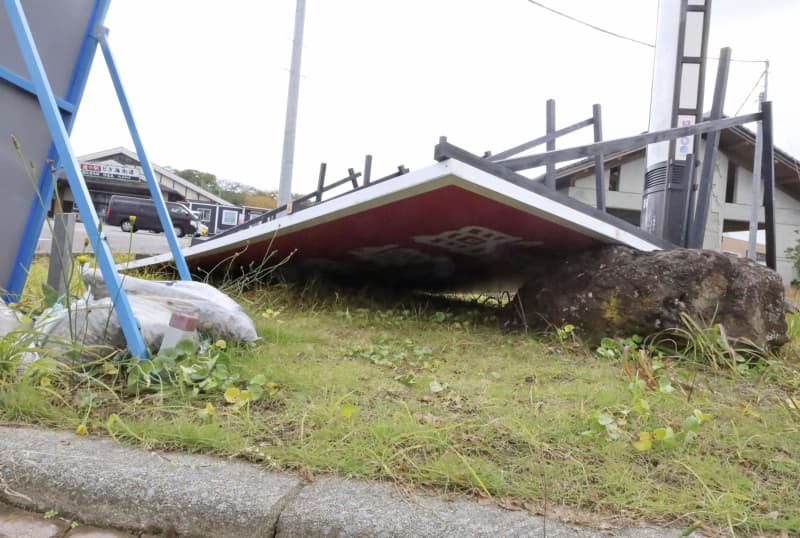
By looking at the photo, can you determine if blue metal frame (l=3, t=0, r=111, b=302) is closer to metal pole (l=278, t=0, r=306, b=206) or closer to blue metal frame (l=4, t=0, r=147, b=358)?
blue metal frame (l=4, t=0, r=147, b=358)

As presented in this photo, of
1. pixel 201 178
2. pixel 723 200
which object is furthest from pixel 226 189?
pixel 723 200

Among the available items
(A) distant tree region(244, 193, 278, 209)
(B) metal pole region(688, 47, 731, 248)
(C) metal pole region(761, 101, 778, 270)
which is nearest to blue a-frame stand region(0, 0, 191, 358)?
(B) metal pole region(688, 47, 731, 248)

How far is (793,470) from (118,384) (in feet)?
7.66

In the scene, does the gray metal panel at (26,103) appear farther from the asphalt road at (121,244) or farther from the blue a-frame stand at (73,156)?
the asphalt road at (121,244)

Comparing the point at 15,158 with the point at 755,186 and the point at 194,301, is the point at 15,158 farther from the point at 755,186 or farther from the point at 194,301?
the point at 755,186

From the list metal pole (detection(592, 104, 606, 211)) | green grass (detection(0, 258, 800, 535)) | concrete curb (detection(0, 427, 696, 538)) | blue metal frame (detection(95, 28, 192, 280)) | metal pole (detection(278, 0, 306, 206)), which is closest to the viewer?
concrete curb (detection(0, 427, 696, 538))

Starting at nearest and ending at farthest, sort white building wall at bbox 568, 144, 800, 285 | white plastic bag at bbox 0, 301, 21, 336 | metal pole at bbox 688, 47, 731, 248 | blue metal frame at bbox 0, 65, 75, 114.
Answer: white plastic bag at bbox 0, 301, 21, 336 → blue metal frame at bbox 0, 65, 75, 114 → metal pole at bbox 688, 47, 731, 248 → white building wall at bbox 568, 144, 800, 285

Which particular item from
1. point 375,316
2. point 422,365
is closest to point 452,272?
point 375,316

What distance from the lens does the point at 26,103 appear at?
2.73 m

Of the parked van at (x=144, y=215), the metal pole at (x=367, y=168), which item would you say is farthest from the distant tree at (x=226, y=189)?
the metal pole at (x=367, y=168)

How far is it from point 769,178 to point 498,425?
3.34m

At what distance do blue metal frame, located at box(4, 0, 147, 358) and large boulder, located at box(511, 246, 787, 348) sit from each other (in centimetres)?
254

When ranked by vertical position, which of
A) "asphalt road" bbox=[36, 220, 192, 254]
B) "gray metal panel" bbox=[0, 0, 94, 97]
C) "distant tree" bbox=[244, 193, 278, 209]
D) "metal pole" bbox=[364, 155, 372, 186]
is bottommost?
"distant tree" bbox=[244, 193, 278, 209]

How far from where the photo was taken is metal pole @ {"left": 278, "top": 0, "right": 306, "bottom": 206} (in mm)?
10594
